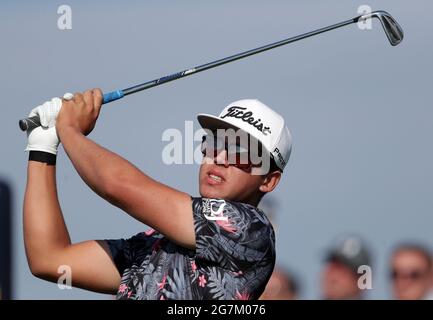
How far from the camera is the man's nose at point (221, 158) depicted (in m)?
4.98

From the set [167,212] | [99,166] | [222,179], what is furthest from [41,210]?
[222,179]

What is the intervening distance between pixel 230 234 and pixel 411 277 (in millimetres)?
1738

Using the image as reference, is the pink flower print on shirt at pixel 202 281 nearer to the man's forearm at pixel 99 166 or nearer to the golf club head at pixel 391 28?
the man's forearm at pixel 99 166

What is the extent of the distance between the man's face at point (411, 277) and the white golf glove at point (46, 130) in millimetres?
2160

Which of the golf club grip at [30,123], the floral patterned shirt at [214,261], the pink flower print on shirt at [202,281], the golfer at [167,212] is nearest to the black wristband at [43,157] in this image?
the golfer at [167,212]

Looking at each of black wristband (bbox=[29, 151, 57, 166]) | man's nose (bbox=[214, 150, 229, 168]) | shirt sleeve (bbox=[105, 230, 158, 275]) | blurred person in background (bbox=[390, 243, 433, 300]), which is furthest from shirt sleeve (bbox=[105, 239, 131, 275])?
blurred person in background (bbox=[390, 243, 433, 300])

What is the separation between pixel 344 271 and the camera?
6.93 m

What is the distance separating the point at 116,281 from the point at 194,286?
2.02 ft

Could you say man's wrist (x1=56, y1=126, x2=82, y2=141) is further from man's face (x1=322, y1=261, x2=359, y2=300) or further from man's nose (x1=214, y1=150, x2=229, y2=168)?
man's face (x1=322, y1=261, x2=359, y2=300)

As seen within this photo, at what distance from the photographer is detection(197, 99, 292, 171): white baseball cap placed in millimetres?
5082

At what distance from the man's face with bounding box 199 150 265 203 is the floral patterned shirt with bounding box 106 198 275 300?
3.7 inches

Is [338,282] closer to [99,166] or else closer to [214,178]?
[214,178]
